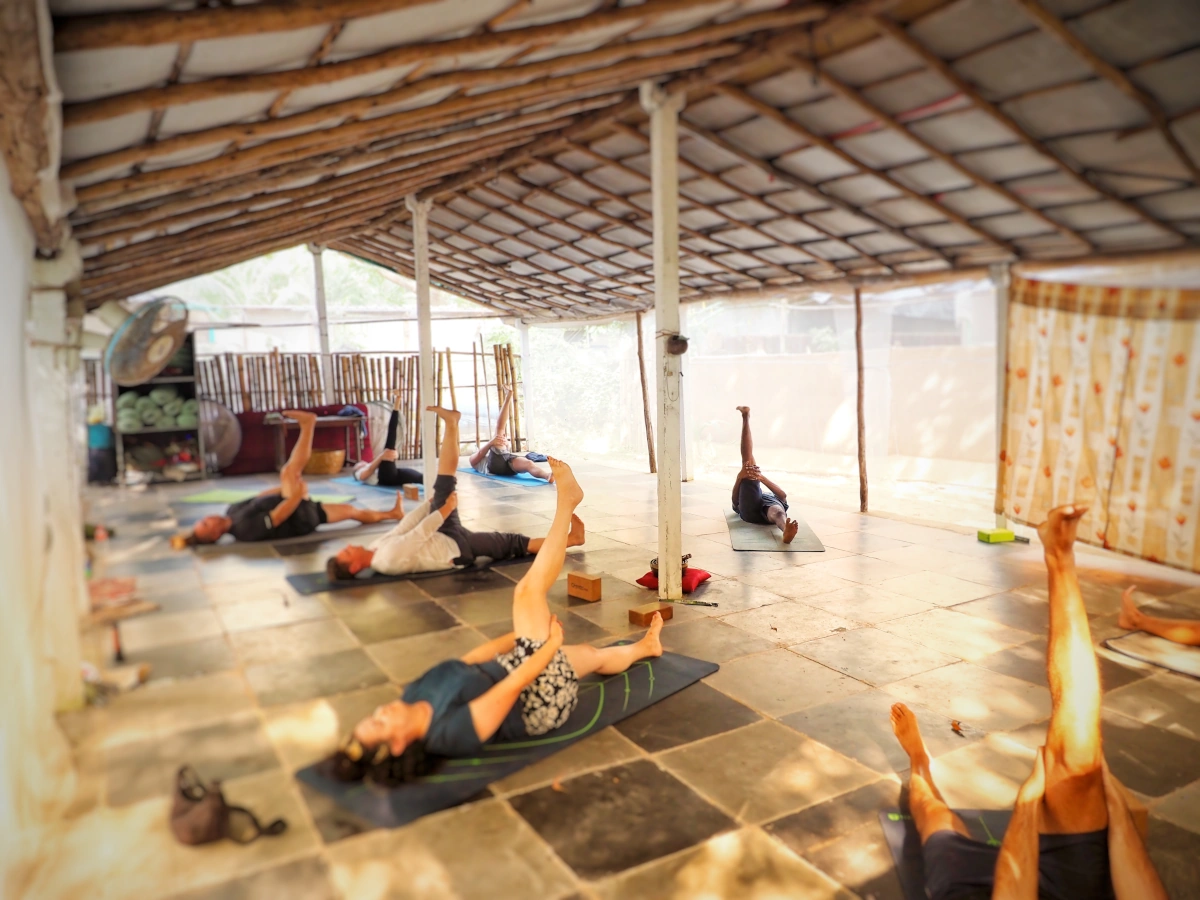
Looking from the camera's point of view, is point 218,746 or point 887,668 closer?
point 218,746

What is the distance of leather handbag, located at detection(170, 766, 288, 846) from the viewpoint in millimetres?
1426

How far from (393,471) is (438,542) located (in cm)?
161

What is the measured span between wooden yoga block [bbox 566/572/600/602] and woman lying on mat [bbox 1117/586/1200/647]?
247cm

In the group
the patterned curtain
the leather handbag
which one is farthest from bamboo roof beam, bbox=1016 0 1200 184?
the leather handbag

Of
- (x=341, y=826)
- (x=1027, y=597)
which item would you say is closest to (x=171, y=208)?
(x=341, y=826)

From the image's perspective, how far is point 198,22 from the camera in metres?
1.42

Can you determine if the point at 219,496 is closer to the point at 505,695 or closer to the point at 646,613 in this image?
the point at 505,695

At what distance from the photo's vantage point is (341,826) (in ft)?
6.08

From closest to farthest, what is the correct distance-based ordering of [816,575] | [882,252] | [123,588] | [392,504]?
[123,588] → [392,504] → [816,575] → [882,252]

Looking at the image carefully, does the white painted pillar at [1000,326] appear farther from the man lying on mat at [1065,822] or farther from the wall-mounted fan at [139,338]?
the wall-mounted fan at [139,338]

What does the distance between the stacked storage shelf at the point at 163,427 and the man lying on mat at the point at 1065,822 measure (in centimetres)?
188

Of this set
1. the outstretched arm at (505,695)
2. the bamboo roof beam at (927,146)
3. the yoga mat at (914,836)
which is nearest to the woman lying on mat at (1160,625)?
the yoga mat at (914,836)

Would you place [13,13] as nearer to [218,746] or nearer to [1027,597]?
[218,746]

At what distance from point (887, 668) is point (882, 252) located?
3.67 metres
